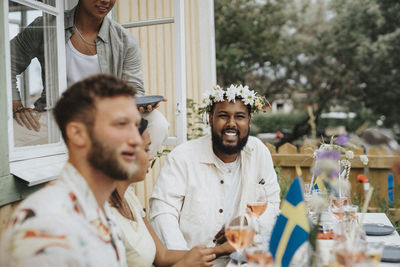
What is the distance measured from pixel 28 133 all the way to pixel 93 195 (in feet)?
5.80

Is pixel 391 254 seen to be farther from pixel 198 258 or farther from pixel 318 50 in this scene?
pixel 318 50

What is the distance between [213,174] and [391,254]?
1634mm

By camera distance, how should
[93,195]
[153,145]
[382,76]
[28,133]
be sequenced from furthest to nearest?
1. [382,76]
2. [153,145]
3. [28,133]
4. [93,195]

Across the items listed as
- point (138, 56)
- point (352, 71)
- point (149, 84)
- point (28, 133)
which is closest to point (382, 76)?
point (352, 71)

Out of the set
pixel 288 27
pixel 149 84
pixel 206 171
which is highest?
pixel 288 27

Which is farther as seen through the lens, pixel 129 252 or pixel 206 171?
pixel 206 171

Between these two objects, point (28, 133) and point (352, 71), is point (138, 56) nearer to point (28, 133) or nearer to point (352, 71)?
point (28, 133)

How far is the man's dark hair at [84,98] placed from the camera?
1.60 meters

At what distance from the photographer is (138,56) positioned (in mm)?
3773

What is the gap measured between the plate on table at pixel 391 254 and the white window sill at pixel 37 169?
6.69 ft

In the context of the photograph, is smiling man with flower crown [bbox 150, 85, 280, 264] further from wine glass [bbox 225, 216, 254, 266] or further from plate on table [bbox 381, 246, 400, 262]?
wine glass [bbox 225, 216, 254, 266]

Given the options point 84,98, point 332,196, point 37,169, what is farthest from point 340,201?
point 37,169

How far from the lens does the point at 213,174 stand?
3498 millimetres

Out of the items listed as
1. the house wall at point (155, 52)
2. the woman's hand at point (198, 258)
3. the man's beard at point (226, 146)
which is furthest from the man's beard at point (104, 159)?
the house wall at point (155, 52)
